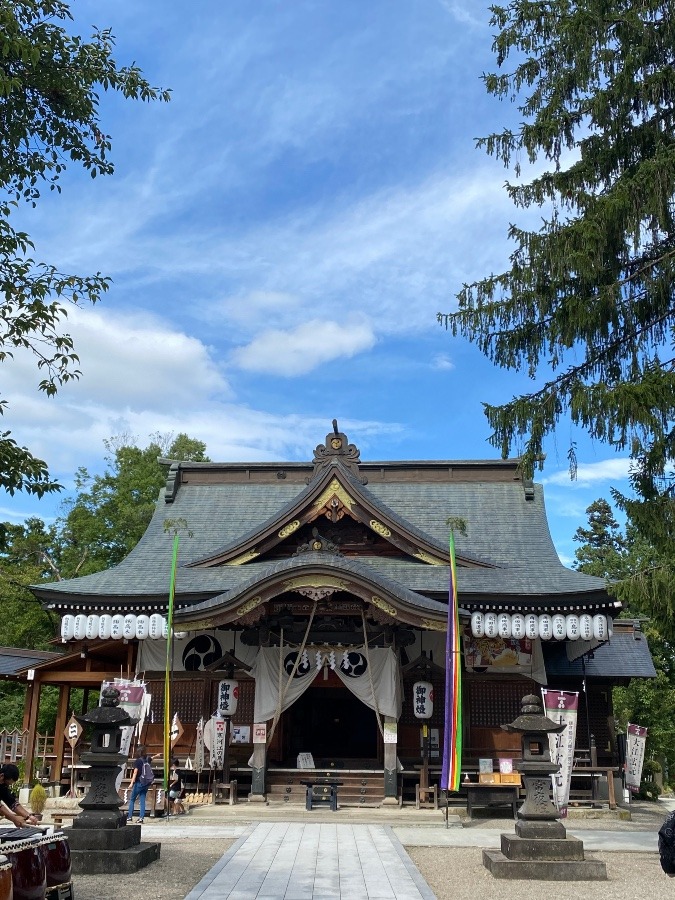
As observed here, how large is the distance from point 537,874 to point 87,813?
5461 millimetres

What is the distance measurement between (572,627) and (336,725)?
23.1 ft

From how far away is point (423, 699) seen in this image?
16.1 meters

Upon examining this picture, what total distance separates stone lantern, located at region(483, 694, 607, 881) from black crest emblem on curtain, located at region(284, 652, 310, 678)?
591 cm

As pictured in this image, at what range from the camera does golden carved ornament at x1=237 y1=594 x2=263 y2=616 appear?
15203 mm

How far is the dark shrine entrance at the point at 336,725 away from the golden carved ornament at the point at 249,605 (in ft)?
15.9

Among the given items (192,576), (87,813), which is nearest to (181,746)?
(192,576)

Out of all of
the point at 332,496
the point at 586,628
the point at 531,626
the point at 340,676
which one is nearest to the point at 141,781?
the point at 340,676

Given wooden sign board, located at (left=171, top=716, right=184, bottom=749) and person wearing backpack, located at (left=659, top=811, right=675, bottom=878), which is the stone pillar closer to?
wooden sign board, located at (left=171, top=716, right=184, bottom=749)

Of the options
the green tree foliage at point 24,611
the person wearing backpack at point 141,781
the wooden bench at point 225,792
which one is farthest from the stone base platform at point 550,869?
the green tree foliage at point 24,611

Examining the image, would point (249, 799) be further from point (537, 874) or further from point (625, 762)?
point (625, 762)

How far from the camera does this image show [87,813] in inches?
390

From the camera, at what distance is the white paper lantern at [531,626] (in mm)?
15477

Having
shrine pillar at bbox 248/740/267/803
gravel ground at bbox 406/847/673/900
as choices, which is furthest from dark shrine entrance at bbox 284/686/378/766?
gravel ground at bbox 406/847/673/900

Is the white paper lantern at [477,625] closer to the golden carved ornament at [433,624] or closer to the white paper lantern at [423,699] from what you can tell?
the golden carved ornament at [433,624]
